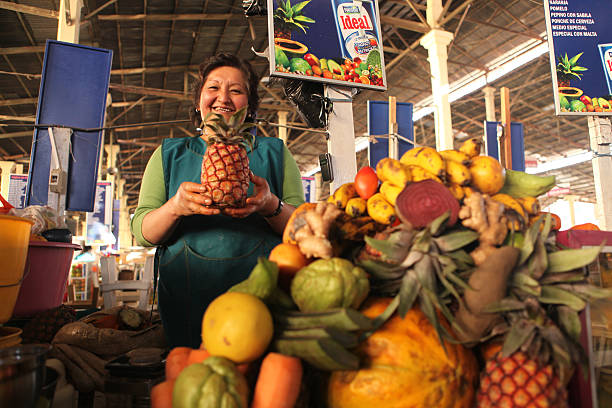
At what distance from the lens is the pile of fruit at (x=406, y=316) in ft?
2.75

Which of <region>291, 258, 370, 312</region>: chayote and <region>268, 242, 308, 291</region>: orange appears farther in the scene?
<region>268, 242, 308, 291</region>: orange

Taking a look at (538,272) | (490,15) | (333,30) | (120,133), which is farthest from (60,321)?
(120,133)

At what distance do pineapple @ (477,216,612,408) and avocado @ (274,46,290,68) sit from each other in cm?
295

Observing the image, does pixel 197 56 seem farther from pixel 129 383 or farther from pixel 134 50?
pixel 129 383

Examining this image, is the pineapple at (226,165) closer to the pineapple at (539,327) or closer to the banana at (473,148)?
the banana at (473,148)

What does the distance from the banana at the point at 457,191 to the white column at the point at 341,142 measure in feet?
9.60

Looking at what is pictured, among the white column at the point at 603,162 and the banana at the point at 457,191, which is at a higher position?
the white column at the point at 603,162

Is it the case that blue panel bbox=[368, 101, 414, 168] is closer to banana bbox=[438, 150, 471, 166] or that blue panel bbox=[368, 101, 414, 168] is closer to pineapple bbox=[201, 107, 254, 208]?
pineapple bbox=[201, 107, 254, 208]

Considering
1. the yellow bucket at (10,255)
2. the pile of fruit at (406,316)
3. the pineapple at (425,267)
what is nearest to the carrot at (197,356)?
the pile of fruit at (406,316)

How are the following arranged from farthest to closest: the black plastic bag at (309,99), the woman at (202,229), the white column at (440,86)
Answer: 1. the white column at (440,86)
2. the black plastic bag at (309,99)
3. the woman at (202,229)

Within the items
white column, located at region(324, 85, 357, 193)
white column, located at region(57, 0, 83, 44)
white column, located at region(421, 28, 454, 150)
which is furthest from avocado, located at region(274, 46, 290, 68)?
white column, located at region(421, 28, 454, 150)

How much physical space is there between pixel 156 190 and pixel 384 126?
5487mm

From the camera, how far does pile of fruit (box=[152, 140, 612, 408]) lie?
84 cm

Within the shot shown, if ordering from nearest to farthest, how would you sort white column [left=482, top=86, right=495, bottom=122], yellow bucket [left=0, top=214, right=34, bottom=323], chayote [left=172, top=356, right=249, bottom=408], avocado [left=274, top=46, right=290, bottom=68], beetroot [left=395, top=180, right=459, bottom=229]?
chayote [left=172, top=356, right=249, bottom=408]
beetroot [left=395, top=180, right=459, bottom=229]
yellow bucket [left=0, top=214, right=34, bottom=323]
avocado [left=274, top=46, right=290, bottom=68]
white column [left=482, top=86, right=495, bottom=122]
